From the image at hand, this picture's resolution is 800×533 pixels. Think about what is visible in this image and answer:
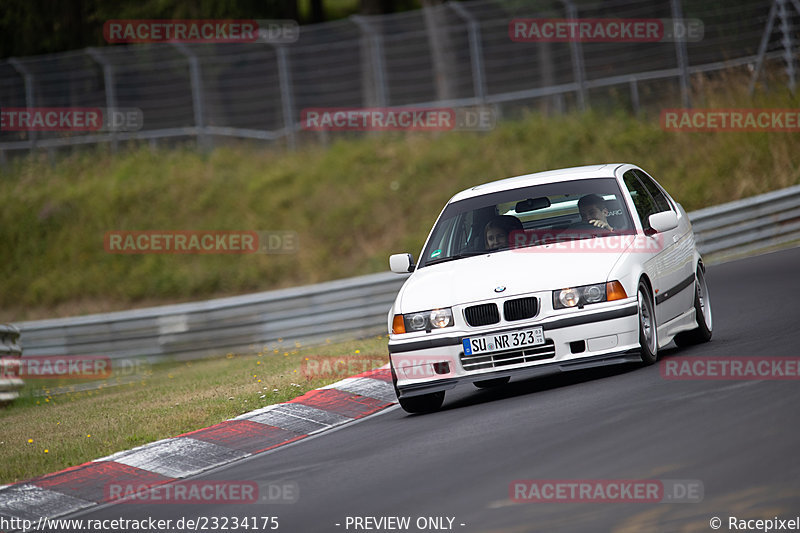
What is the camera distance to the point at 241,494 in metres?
7.18

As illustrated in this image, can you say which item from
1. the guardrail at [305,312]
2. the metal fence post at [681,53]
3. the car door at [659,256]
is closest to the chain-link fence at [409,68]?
the metal fence post at [681,53]

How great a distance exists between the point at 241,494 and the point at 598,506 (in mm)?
2395


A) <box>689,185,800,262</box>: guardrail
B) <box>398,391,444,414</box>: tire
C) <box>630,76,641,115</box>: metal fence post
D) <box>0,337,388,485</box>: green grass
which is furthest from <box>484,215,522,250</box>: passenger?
<box>630,76,641,115</box>: metal fence post

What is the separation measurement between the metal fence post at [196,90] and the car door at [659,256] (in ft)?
54.9

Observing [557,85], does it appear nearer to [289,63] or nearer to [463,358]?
[289,63]

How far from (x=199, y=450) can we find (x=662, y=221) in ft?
13.1

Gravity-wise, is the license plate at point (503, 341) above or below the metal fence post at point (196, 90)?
below

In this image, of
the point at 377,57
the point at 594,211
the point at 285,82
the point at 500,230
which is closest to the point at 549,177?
the point at 594,211

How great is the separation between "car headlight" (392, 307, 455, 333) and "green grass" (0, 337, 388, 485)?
5.94 feet

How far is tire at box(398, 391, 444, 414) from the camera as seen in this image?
9.39m

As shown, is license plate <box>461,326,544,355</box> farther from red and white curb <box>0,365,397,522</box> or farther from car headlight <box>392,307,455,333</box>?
red and white curb <box>0,365,397,522</box>

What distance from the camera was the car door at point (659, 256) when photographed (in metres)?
9.48

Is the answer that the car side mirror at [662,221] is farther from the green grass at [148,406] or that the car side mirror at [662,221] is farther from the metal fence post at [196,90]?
the metal fence post at [196,90]

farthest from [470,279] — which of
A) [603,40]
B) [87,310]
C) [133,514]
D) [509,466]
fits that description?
[87,310]
